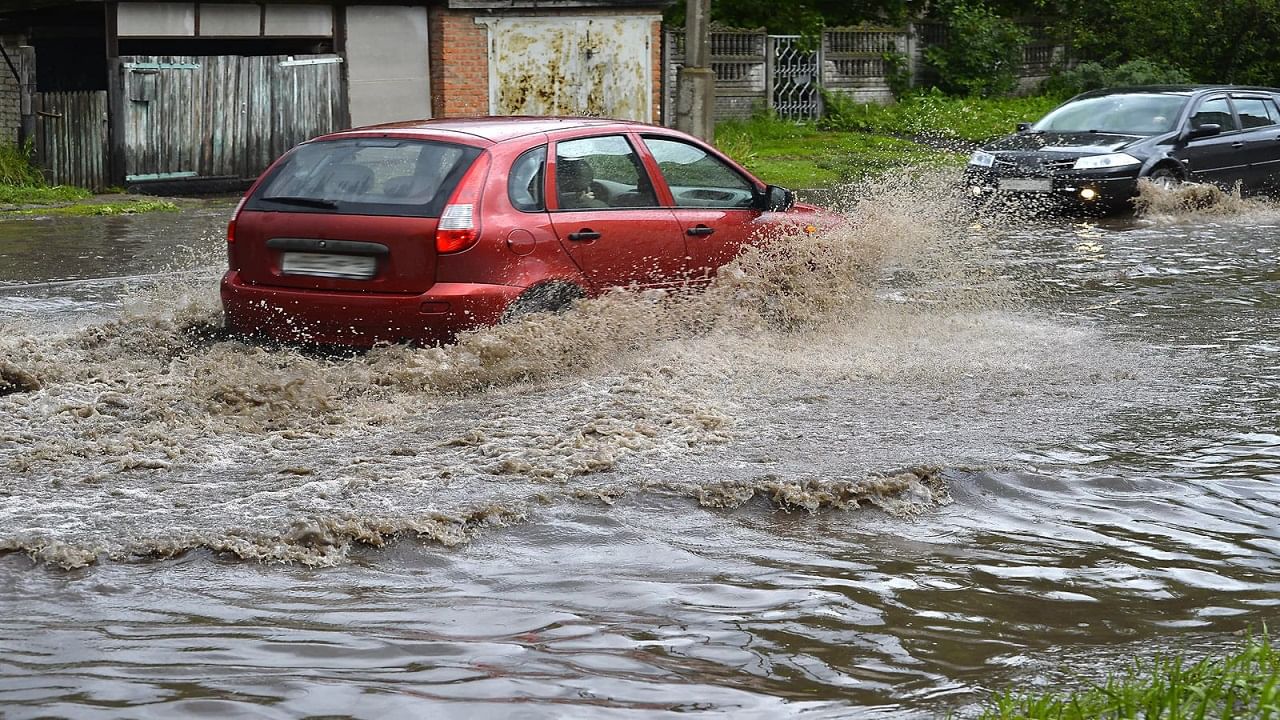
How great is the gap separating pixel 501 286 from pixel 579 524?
8.65 ft

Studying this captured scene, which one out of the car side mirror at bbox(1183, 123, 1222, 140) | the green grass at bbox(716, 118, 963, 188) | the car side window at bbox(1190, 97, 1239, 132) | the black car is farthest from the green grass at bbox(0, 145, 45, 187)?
the car side window at bbox(1190, 97, 1239, 132)

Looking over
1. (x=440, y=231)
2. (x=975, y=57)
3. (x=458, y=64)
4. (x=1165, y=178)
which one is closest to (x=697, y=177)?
(x=440, y=231)

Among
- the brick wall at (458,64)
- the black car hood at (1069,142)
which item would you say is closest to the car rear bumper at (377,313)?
the black car hood at (1069,142)

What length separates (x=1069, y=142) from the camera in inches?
692

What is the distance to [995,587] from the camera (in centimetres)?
498

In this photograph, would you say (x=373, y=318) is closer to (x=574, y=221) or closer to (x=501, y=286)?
(x=501, y=286)

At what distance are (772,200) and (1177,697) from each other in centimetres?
641

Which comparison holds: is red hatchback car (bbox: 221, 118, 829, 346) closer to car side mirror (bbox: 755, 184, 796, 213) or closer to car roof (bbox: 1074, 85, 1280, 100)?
car side mirror (bbox: 755, 184, 796, 213)

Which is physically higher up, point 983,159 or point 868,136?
Result: point 868,136

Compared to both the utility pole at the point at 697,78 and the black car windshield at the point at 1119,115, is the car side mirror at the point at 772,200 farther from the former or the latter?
the black car windshield at the point at 1119,115

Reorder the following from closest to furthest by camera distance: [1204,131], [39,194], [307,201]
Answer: [307,201]
[1204,131]
[39,194]

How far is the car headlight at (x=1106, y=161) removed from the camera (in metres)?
16.9

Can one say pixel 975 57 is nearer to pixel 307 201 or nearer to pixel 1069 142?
pixel 1069 142

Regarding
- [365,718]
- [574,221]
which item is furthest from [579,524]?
[574,221]
